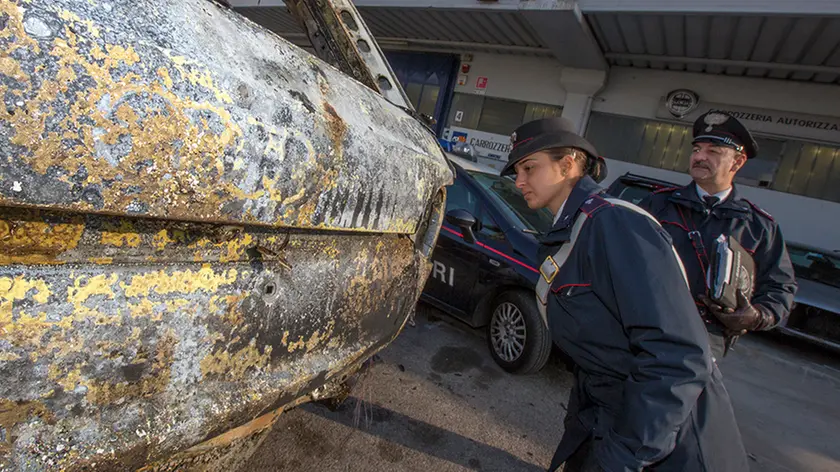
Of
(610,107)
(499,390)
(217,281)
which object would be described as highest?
(610,107)

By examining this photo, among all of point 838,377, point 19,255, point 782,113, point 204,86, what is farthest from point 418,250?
point 782,113

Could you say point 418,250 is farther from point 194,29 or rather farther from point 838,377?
point 838,377

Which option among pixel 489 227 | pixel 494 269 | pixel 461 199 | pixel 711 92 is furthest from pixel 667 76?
pixel 494 269

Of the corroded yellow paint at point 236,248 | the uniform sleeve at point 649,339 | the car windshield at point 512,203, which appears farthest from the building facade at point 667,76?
the corroded yellow paint at point 236,248

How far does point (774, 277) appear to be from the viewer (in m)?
2.30

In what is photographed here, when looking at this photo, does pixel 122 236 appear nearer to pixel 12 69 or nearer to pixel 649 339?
pixel 12 69

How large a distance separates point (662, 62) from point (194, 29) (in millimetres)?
11062

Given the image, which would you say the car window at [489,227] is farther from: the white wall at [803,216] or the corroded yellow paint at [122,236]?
the white wall at [803,216]

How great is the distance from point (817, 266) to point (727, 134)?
5704 millimetres

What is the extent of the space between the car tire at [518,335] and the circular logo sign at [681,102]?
27.9 ft

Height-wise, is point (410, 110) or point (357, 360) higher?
point (410, 110)

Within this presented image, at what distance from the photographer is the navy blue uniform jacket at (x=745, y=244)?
88.7 inches

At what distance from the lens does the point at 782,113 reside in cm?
916

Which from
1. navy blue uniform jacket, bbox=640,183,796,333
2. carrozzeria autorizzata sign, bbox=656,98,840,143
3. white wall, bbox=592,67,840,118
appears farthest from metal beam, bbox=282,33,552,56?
navy blue uniform jacket, bbox=640,183,796,333
